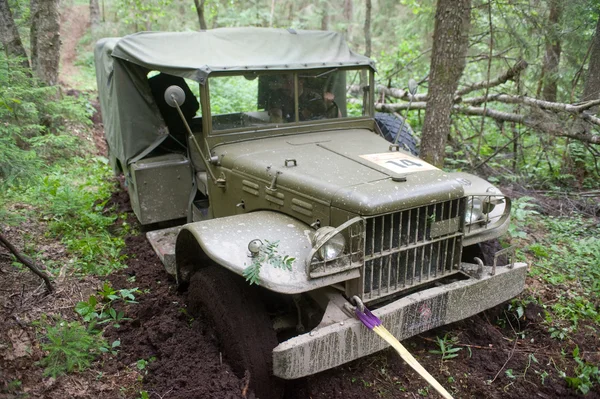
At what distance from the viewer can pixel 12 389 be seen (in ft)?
9.93

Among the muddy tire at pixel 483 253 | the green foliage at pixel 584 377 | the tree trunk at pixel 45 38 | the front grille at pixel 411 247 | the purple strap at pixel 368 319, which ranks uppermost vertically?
the tree trunk at pixel 45 38

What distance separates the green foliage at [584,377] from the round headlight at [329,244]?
1945 millimetres

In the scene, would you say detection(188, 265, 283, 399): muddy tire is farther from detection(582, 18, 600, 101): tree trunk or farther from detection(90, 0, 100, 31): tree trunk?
detection(90, 0, 100, 31): tree trunk

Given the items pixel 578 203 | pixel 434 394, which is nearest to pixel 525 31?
pixel 578 203

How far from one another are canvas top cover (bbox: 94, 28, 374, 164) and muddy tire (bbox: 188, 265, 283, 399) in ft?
6.53

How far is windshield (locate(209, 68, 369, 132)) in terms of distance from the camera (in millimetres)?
4633

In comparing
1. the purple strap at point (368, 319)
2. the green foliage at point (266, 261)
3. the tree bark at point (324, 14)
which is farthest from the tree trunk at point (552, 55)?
the tree bark at point (324, 14)

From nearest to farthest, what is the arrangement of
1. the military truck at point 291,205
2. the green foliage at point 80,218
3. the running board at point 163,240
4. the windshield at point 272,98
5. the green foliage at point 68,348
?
1. the military truck at point 291,205
2. the green foliage at point 68,348
3. the windshield at point 272,98
4. the running board at point 163,240
5. the green foliage at point 80,218

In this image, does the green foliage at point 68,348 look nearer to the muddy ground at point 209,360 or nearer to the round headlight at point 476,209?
the muddy ground at point 209,360

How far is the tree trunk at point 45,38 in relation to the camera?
9.06 metres

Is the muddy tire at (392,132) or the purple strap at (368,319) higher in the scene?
the muddy tire at (392,132)

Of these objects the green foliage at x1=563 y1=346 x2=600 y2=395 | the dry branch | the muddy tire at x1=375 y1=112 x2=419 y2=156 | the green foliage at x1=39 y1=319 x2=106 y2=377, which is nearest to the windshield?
the muddy tire at x1=375 y1=112 x2=419 y2=156

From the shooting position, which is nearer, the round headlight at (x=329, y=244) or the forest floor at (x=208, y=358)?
the round headlight at (x=329, y=244)

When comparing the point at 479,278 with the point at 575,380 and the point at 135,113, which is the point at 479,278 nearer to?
the point at 575,380
